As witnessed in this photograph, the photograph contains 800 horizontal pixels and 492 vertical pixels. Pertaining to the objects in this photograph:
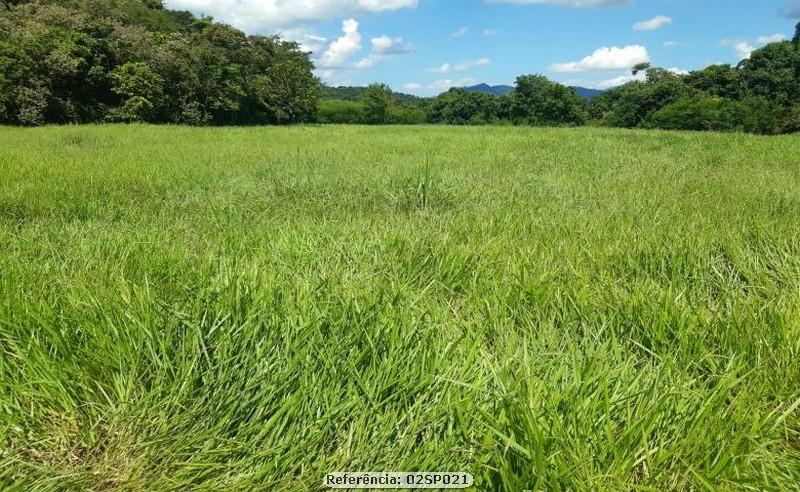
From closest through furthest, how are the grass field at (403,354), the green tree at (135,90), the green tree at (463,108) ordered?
the grass field at (403,354), the green tree at (135,90), the green tree at (463,108)

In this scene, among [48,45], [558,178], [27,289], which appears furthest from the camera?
[48,45]

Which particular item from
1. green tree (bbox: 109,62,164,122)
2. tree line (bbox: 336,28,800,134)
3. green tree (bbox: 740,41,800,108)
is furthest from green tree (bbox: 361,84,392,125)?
green tree (bbox: 740,41,800,108)

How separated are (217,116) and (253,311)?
122 feet

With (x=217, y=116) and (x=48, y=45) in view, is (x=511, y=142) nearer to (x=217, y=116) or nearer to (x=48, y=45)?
(x=48, y=45)

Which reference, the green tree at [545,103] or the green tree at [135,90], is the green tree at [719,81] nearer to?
the green tree at [545,103]

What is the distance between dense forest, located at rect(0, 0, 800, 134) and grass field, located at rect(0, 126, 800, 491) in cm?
2454

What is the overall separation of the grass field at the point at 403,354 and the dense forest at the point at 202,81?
2454 cm

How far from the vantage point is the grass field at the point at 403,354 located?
3.60 feet

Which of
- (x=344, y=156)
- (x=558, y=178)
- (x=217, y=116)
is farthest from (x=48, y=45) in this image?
(x=558, y=178)

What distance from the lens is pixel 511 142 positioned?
38.2 feet

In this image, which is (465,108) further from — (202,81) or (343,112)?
(202,81)

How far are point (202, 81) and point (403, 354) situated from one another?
36.2m

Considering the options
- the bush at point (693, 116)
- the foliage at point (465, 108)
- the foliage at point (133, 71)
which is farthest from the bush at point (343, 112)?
the bush at point (693, 116)

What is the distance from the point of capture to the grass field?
3.60 ft
